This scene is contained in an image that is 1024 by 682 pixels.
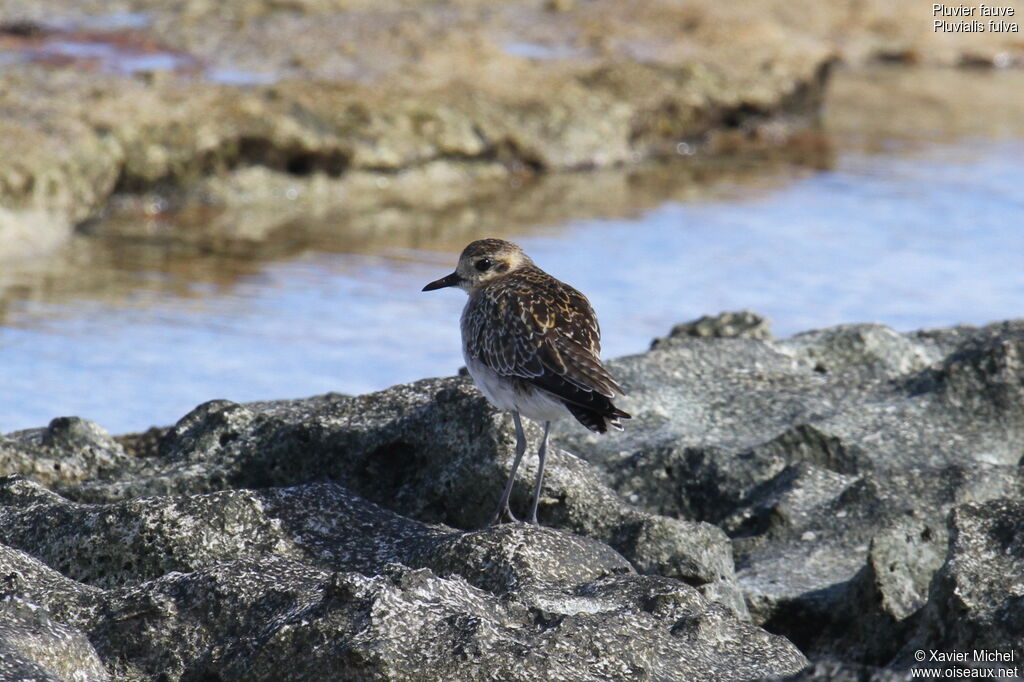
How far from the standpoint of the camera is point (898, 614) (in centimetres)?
653

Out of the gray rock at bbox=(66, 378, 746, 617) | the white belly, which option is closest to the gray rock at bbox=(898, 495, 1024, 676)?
the gray rock at bbox=(66, 378, 746, 617)

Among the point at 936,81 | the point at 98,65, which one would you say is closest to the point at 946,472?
the point at 98,65

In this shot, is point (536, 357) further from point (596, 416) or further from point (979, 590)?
point (979, 590)

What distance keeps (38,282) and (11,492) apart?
8857 millimetres

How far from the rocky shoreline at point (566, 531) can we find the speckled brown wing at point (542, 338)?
39 cm

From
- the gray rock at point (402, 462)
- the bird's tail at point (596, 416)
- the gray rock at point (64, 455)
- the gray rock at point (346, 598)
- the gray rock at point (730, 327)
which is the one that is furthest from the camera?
the gray rock at point (730, 327)

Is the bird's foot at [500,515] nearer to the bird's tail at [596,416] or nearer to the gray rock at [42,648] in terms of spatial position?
the bird's tail at [596,416]

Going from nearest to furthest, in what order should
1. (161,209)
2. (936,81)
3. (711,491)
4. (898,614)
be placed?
(898,614), (711,491), (161,209), (936,81)

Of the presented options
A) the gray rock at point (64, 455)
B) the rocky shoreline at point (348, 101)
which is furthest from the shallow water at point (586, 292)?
the gray rock at point (64, 455)

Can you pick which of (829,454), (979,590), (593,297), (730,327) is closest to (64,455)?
(829,454)

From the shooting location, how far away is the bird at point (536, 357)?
→ 267 inches

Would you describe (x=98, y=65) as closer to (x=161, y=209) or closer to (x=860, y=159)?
(x=161, y=209)

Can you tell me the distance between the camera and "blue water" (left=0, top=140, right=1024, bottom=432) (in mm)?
12406

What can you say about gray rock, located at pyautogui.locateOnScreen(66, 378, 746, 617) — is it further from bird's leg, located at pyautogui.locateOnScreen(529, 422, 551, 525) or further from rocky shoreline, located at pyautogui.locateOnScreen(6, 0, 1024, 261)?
rocky shoreline, located at pyautogui.locateOnScreen(6, 0, 1024, 261)
